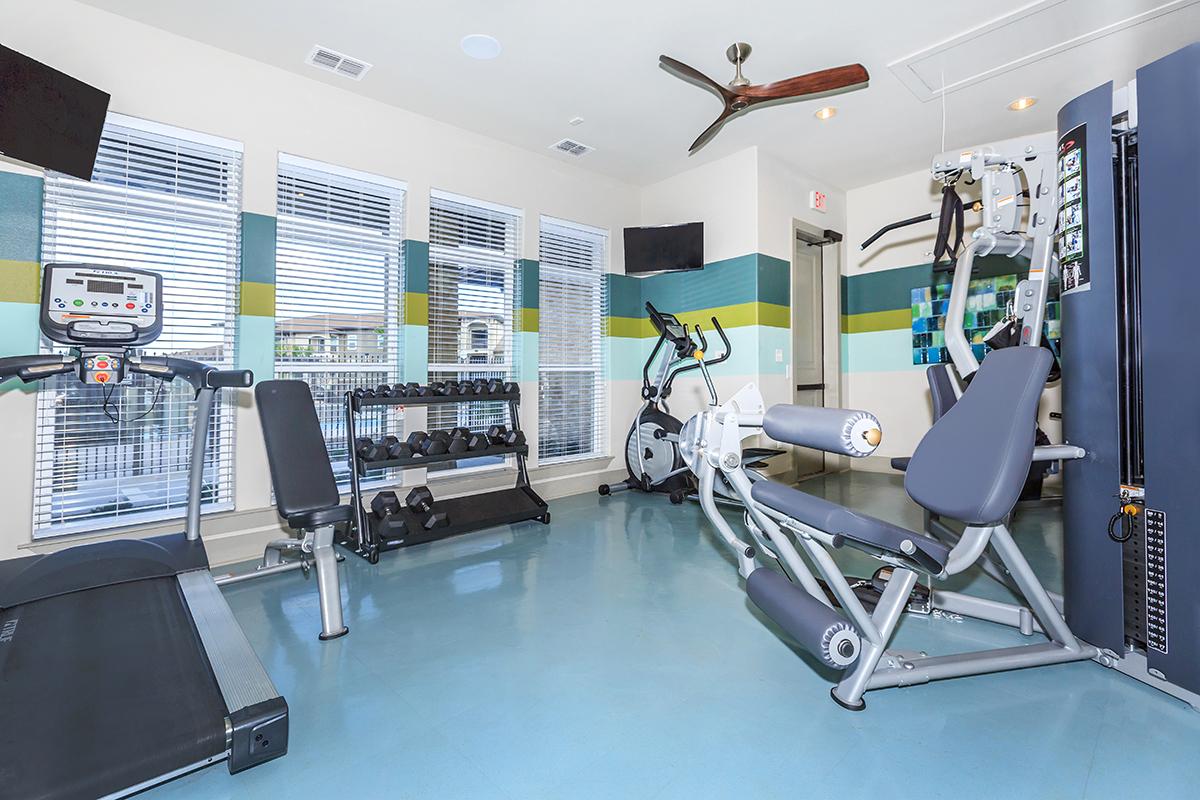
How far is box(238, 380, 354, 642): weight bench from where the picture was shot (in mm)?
2363

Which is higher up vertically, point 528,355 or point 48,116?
point 48,116

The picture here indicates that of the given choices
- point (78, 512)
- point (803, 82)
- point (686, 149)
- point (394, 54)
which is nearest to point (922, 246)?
point (686, 149)

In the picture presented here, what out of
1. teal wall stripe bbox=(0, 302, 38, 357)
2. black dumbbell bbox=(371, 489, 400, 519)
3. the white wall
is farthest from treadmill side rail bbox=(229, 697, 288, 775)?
teal wall stripe bbox=(0, 302, 38, 357)

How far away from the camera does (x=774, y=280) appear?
17.2 feet

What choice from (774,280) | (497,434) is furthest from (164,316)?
(774,280)

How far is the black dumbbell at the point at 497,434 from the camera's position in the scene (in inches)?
166

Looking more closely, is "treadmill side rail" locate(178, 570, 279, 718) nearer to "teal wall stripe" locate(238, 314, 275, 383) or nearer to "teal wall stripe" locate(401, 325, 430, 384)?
"teal wall stripe" locate(238, 314, 275, 383)

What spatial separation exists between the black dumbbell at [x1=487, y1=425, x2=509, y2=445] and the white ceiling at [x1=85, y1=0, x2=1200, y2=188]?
249 centimetres

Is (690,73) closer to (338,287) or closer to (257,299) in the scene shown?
(338,287)

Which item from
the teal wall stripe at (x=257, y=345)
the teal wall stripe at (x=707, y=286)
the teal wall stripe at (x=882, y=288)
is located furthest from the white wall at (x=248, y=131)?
the teal wall stripe at (x=882, y=288)

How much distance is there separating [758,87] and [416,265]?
107 inches

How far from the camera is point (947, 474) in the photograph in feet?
5.82

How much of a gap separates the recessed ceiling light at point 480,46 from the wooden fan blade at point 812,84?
1.60m

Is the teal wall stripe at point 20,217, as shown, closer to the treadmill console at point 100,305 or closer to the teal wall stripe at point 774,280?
the treadmill console at point 100,305
